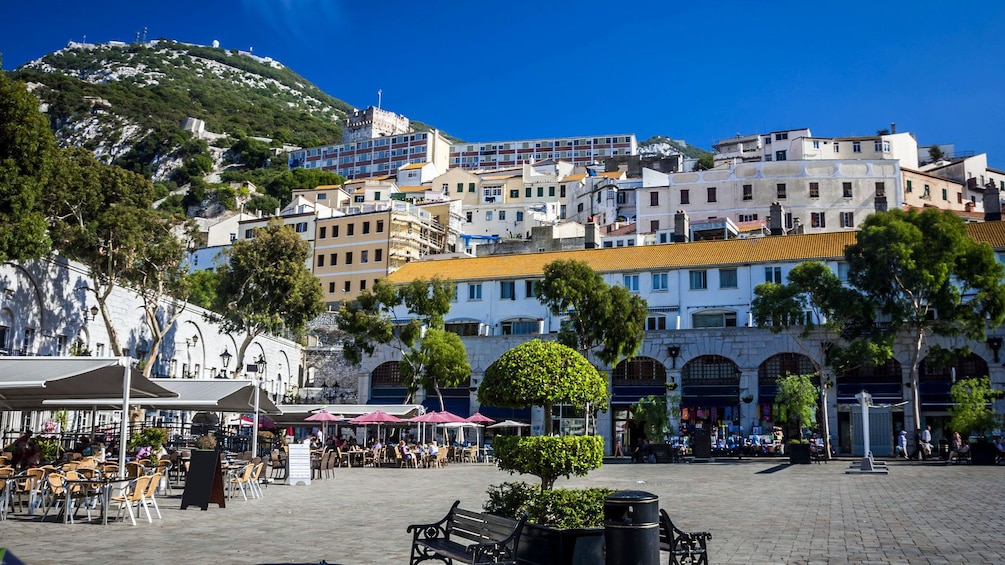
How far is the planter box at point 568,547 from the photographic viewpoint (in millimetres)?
9039

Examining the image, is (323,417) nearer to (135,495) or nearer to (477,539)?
(135,495)

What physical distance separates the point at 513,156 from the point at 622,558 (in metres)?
148

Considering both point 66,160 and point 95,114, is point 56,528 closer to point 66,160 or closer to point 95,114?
point 66,160

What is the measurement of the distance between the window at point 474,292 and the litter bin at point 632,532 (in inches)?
1804

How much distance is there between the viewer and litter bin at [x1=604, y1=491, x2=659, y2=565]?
859 centimetres

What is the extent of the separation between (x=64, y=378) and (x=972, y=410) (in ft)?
115

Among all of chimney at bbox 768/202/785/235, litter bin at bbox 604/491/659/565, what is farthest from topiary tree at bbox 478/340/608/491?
chimney at bbox 768/202/785/235

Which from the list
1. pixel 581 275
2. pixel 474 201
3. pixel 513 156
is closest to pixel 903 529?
pixel 581 275

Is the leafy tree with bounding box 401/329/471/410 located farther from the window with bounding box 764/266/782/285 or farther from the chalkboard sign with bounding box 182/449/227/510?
the chalkboard sign with bounding box 182/449/227/510

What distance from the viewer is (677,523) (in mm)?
15312

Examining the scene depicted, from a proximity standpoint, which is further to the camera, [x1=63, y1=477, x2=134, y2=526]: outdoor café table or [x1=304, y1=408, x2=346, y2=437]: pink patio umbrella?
[x1=304, y1=408, x2=346, y2=437]: pink patio umbrella

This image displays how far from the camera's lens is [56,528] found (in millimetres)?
13836

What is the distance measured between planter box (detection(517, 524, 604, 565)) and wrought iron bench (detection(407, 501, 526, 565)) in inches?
10.2

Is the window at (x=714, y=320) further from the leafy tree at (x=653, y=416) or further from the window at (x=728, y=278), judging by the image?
the leafy tree at (x=653, y=416)
